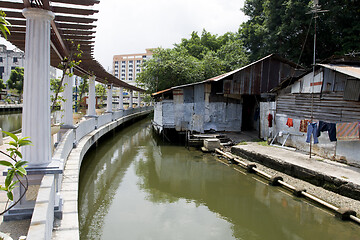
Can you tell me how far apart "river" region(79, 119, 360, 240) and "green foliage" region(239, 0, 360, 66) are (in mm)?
11867

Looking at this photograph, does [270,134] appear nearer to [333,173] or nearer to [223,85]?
[223,85]

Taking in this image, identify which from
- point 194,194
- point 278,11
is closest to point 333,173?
point 194,194

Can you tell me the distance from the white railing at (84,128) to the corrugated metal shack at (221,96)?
4.79m

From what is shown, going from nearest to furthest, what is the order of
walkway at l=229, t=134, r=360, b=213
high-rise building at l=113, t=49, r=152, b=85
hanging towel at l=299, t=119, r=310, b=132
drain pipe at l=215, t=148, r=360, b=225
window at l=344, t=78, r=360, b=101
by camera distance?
drain pipe at l=215, t=148, r=360, b=225 → walkway at l=229, t=134, r=360, b=213 → window at l=344, t=78, r=360, b=101 → hanging towel at l=299, t=119, r=310, b=132 → high-rise building at l=113, t=49, r=152, b=85

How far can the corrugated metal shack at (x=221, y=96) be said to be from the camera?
47.8 ft

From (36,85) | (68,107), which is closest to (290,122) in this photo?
(68,107)

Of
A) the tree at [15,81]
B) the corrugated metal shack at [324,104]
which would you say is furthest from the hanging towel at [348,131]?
the tree at [15,81]

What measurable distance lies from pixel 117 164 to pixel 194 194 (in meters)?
4.74

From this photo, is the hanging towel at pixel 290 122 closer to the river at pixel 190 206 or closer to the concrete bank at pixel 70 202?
the river at pixel 190 206

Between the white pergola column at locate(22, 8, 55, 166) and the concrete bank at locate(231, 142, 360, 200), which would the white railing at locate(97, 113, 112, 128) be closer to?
the concrete bank at locate(231, 142, 360, 200)

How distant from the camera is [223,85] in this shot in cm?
1445

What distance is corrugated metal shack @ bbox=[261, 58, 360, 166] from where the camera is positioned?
8312mm

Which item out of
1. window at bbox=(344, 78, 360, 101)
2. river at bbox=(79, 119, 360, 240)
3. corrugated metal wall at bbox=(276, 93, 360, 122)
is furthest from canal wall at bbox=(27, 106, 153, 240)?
corrugated metal wall at bbox=(276, 93, 360, 122)

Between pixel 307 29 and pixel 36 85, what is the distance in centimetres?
1959
